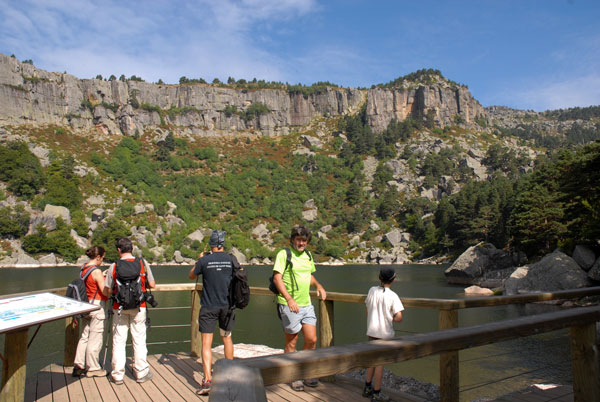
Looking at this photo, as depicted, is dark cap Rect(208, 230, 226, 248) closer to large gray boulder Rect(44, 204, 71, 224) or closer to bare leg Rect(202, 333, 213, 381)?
bare leg Rect(202, 333, 213, 381)

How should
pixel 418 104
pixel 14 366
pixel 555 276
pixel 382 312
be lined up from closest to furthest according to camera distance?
pixel 14 366 < pixel 382 312 < pixel 555 276 < pixel 418 104

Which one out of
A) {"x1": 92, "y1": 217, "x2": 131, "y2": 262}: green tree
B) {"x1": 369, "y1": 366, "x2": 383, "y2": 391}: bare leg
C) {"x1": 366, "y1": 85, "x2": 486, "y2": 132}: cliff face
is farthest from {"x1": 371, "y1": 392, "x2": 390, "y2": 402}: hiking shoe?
{"x1": 366, "y1": 85, "x2": 486, "y2": 132}: cliff face

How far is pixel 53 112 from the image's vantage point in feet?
390

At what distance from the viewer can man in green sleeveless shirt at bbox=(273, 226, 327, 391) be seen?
388 centimetres

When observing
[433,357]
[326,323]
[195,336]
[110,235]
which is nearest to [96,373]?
[195,336]

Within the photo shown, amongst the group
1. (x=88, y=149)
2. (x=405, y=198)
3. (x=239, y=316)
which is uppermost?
(x=88, y=149)

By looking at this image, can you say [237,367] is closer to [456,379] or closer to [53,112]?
[456,379]

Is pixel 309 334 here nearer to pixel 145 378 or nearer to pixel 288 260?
pixel 288 260

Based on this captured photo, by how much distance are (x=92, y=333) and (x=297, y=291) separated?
245cm

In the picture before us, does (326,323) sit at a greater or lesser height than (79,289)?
lesser

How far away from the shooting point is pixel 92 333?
448 cm

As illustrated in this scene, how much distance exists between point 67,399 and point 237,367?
3583 mm

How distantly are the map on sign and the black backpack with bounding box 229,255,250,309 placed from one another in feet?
4.32

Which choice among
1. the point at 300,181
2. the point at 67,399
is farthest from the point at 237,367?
the point at 300,181
